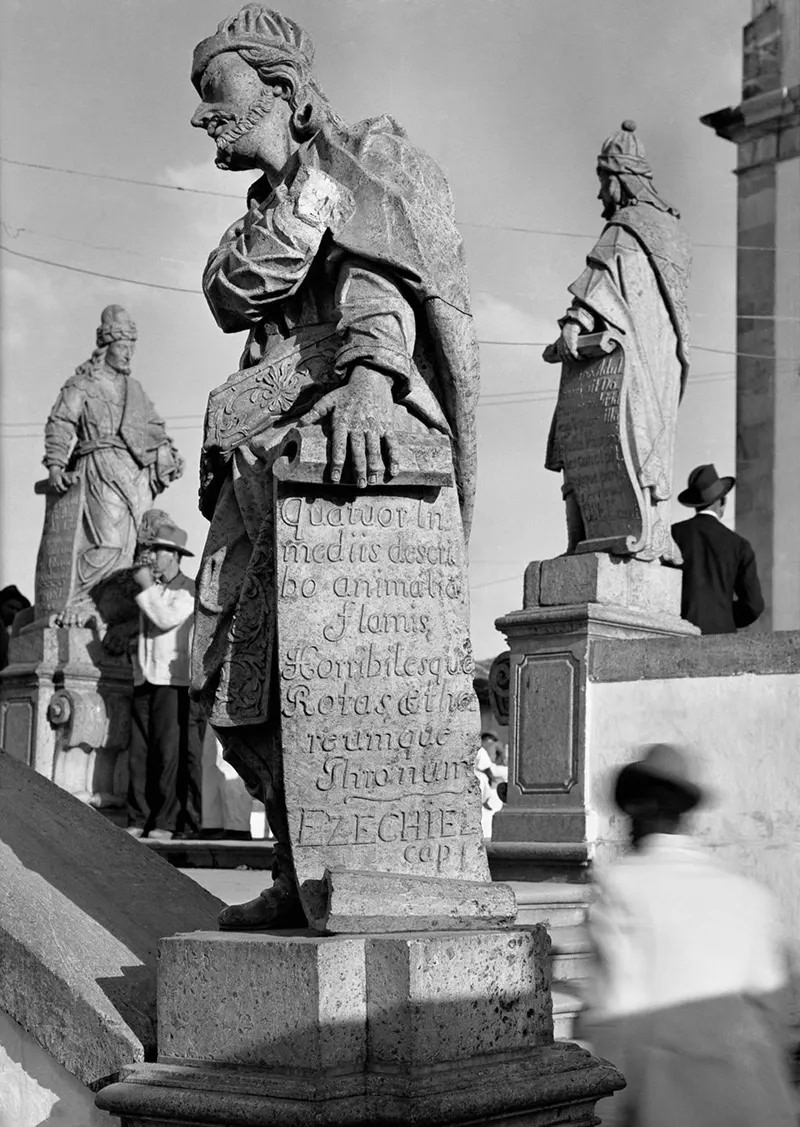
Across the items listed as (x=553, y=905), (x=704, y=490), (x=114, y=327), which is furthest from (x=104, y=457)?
(x=553, y=905)

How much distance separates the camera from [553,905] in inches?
251

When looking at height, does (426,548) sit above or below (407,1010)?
above

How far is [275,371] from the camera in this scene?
404 cm

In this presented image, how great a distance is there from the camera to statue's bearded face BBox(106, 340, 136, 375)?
14.0 m

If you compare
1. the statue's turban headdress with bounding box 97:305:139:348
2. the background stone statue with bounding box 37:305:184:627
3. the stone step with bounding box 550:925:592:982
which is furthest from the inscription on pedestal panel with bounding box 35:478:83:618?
the stone step with bounding box 550:925:592:982

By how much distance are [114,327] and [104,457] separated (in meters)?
1.13

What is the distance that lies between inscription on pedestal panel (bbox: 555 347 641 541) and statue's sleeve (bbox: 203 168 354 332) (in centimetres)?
438

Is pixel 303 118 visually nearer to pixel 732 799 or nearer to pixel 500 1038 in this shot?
pixel 500 1038

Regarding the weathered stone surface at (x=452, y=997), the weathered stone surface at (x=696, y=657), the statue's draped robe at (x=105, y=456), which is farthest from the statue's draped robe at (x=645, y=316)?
the statue's draped robe at (x=105, y=456)

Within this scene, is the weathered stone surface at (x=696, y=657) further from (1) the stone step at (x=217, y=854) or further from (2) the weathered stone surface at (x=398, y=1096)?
(2) the weathered stone surface at (x=398, y=1096)

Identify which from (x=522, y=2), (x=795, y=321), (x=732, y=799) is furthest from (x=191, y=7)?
(x=795, y=321)

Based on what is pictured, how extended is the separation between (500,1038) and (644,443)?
521 cm

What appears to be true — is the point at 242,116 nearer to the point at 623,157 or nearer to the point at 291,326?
the point at 291,326

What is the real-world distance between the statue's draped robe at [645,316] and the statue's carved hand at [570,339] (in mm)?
37
